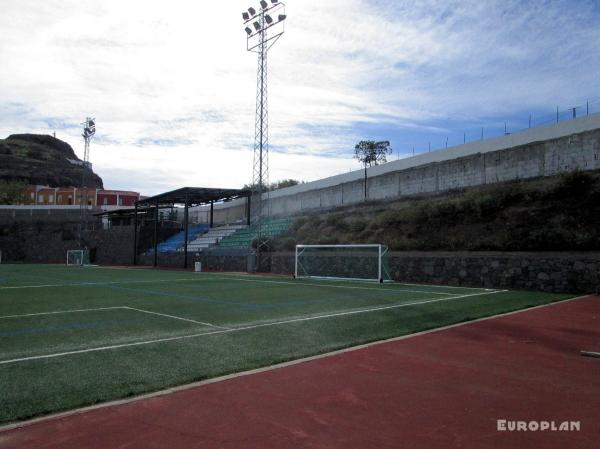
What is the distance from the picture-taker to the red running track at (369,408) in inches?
171

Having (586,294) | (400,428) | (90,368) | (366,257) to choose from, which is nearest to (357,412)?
(400,428)

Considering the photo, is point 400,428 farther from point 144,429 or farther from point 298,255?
point 298,255

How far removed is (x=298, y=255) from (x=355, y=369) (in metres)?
23.5

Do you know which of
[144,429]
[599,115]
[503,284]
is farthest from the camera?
[599,115]

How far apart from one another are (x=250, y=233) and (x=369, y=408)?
3707cm

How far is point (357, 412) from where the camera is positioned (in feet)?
16.7

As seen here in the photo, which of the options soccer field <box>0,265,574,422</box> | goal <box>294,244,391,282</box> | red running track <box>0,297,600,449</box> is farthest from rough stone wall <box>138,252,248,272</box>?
red running track <box>0,297,600,449</box>

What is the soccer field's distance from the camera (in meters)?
6.06

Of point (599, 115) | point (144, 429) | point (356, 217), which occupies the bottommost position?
point (144, 429)

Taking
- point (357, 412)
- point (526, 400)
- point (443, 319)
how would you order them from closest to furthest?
point (357, 412) < point (526, 400) < point (443, 319)

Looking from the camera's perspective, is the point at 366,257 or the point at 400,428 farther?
the point at 366,257

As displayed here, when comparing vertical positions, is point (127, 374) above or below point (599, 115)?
below

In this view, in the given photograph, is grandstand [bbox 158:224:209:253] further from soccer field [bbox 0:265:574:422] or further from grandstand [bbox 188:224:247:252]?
soccer field [bbox 0:265:574:422]

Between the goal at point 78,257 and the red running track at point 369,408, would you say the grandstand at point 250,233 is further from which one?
the red running track at point 369,408
